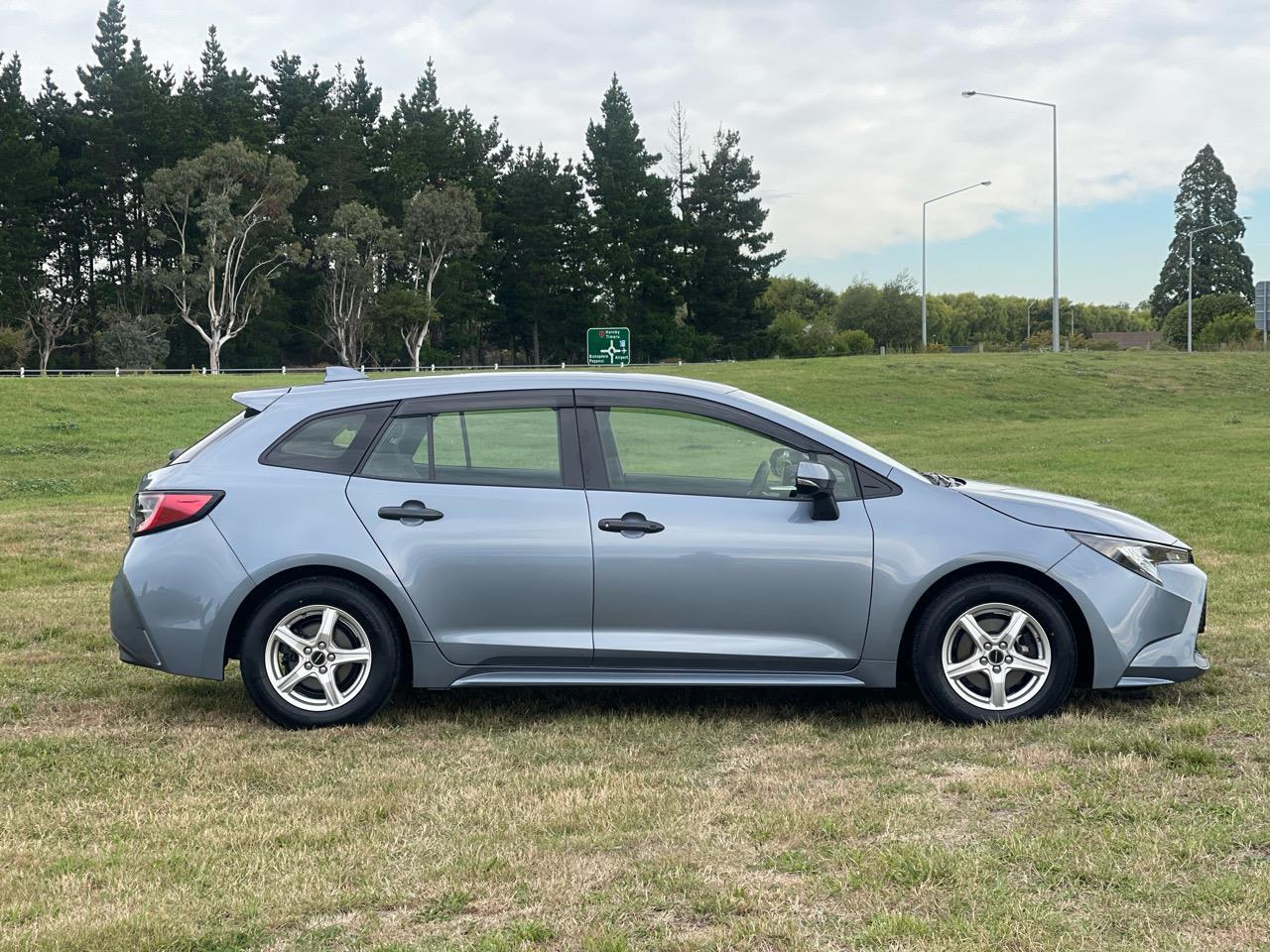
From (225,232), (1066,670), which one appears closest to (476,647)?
(1066,670)

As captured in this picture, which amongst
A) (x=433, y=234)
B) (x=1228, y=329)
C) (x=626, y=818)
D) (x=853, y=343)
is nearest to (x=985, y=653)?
(x=626, y=818)

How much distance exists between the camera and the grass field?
11.1 ft

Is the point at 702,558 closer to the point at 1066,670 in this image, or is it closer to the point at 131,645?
the point at 1066,670

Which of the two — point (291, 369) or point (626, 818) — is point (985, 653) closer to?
point (626, 818)

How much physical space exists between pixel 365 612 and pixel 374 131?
3048 inches

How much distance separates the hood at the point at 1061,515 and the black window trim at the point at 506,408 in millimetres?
1804

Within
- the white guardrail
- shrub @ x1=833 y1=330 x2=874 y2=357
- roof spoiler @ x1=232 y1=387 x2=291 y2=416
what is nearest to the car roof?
roof spoiler @ x1=232 y1=387 x2=291 y2=416

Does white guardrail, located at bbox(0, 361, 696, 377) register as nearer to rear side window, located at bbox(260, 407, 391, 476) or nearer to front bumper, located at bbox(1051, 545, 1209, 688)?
rear side window, located at bbox(260, 407, 391, 476)

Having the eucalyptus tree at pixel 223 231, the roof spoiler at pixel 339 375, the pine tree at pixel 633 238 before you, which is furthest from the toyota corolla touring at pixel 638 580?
the pine tree at pixel 633 238

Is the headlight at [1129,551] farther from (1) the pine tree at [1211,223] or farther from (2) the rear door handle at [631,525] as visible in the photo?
(1) the pine tree at [1211,223]

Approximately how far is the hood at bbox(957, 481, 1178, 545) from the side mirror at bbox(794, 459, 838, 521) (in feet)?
2.25

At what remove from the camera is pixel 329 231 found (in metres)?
73.4

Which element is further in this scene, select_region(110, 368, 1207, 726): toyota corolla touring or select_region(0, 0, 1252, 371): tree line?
select_region(0, 0, 1252, 371): tree line

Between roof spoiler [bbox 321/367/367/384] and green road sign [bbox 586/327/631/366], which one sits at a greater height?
green road sign [bbox 586/327/631/366]
